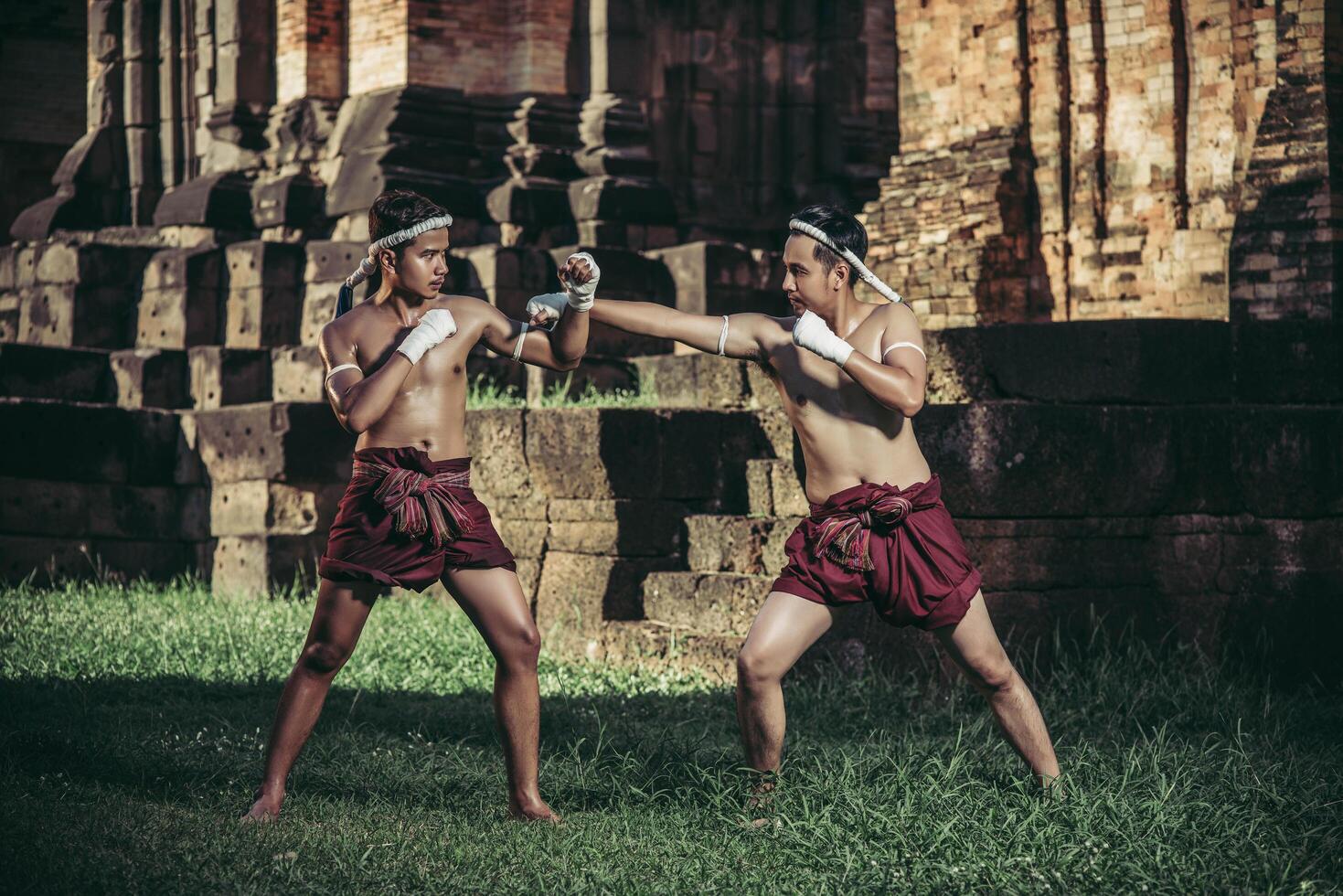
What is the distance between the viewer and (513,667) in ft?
16.3

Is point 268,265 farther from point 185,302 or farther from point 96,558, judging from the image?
point 96,558

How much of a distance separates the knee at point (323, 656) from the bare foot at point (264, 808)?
1.23 feet

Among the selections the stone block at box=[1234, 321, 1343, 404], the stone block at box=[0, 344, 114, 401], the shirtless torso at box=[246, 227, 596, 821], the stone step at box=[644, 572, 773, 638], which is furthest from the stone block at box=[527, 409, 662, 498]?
the stone block at box=[0, 344, 114, 401]

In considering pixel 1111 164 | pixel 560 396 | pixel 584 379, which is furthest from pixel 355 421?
pixel 1111 164

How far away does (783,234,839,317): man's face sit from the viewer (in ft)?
16.6

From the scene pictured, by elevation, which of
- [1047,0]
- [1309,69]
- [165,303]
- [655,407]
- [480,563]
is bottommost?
[480,563]

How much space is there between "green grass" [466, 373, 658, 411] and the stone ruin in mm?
149

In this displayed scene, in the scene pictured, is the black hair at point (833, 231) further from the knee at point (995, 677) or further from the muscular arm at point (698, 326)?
the knee at point (995, 677)

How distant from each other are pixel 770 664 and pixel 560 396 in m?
7.10

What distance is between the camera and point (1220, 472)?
7938 mm

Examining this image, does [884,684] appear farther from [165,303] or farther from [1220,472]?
[165,303]

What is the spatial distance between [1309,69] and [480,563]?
7.89m

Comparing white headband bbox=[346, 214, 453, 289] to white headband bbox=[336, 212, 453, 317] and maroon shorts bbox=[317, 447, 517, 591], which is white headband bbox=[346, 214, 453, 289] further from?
maroon shorts bbox=[317, 447, 517, 591]

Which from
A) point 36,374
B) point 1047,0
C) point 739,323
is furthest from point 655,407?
point 36,374
